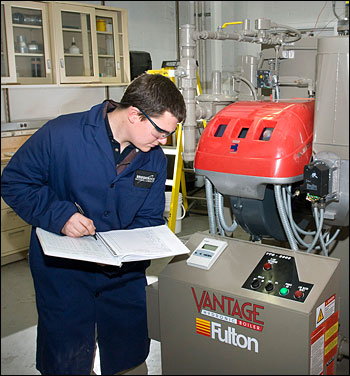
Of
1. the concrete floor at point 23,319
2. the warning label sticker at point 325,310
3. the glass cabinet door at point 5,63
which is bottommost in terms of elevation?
the concrete floor at point 23,319

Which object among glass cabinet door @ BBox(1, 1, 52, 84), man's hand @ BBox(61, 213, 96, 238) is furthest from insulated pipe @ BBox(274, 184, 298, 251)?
glass cabinet door @ BBox(1, 1, 52, 84)

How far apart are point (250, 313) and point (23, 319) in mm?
1519

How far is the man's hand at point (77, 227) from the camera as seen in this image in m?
1.44

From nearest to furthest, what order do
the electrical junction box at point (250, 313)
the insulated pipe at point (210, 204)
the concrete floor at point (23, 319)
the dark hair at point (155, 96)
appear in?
the electrical junction box at point (250, 313) < the dark hair at point (155, 96) < the insulated pipe at point (210, 204) < the concrete floor at point (23, 319)

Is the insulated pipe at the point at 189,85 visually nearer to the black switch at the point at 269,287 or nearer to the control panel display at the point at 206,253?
the control panel display at the point at 206,253

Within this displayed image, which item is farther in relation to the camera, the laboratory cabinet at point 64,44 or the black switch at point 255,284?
the laboratory cabinet at point 64,44

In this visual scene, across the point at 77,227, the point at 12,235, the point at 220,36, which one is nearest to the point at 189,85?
the point at 220,36

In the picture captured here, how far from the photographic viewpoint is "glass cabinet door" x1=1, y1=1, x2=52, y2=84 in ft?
5.66

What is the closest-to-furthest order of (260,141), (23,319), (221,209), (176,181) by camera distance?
(260,141) < (221,209) < (176,181) < (23,319)

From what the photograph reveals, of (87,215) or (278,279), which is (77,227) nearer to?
(87,215)

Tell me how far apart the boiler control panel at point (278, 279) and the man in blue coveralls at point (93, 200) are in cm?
44

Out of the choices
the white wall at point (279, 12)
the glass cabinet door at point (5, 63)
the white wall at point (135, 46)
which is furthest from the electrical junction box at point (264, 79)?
the glass cabinet door at point (5, 63)

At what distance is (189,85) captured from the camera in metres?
1.70

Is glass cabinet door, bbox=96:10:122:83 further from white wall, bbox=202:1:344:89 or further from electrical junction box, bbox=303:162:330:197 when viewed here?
electrical junction box, bbox=303:162:330:197
